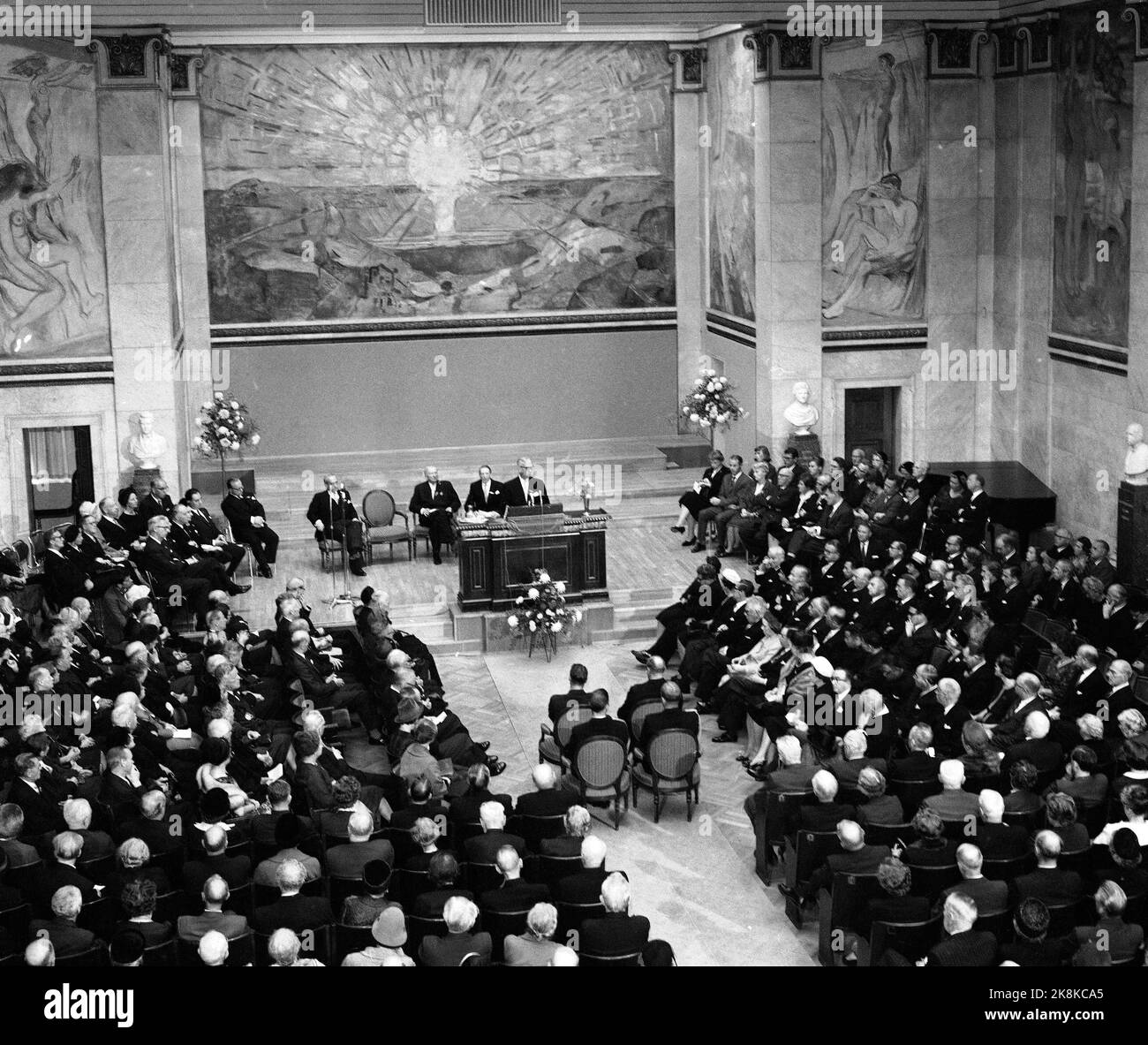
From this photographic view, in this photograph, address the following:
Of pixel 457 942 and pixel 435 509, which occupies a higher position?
pixel 435 509

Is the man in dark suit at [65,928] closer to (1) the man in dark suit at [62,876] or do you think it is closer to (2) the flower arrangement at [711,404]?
(1) the man in dark suit at [62,876]

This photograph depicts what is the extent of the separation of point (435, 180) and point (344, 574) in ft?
26.0

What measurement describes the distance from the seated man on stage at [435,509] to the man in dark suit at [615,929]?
11.3 metres

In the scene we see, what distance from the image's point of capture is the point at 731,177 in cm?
2400

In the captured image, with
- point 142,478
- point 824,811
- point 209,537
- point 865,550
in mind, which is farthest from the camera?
point 142,478

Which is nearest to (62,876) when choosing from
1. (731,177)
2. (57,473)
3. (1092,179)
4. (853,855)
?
(853,855)

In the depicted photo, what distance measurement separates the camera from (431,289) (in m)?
25.4

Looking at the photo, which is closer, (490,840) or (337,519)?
(490,840)

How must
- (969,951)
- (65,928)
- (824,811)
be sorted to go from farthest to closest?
(824,811), (65,928), (969,951)

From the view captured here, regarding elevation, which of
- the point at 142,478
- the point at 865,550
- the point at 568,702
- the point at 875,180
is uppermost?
the point at 875,180

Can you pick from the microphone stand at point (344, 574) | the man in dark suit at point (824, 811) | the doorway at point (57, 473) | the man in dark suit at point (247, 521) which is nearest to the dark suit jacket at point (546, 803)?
the man in dark suit at point (824, 811)

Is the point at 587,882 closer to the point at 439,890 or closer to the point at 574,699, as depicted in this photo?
the point at 439,890
